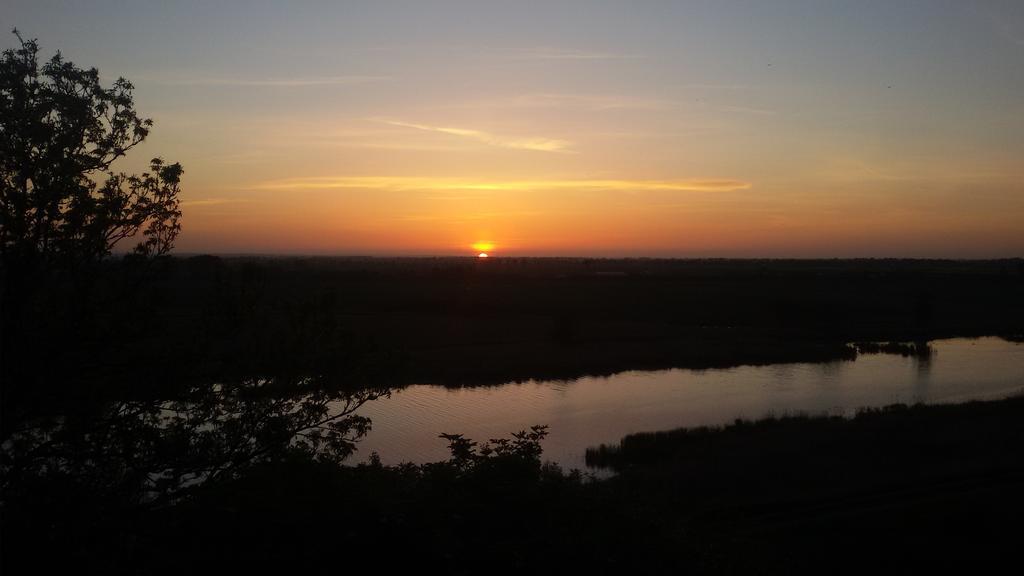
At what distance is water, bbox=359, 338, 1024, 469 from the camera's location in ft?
79.6

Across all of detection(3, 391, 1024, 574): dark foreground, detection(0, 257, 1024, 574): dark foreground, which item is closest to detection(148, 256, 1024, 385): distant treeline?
detection(0, 257, 1024, 574): dark foreground

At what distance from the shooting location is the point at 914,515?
14.9 meters

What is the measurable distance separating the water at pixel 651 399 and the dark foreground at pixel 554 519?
5917mm

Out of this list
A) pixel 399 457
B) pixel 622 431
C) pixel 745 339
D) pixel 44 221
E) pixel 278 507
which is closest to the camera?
pixel 44 221

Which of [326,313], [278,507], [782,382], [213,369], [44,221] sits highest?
[44,221]

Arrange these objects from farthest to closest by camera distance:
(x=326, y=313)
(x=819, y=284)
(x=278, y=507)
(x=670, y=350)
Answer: (x=819, y=284)
(x=670, y=350)
(x=326, y=313)
(x=278, y=507)

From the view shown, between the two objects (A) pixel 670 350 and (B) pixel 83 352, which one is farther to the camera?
(A) pixel 670 350

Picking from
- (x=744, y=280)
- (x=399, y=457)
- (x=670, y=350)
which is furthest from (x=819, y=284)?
(x=399, y=457)

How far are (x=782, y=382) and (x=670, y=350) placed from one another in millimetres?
8741

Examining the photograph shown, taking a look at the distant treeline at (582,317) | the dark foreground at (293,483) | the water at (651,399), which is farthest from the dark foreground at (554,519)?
the water at (651,399)

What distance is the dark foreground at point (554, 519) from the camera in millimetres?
8172

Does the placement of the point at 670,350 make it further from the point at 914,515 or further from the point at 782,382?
the point at 914,515

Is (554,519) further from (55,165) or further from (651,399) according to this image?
(651,399)

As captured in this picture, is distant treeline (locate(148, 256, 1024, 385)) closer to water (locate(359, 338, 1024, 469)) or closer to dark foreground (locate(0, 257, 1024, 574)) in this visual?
dark foreground (locate(0, 257, 1024, 574))
